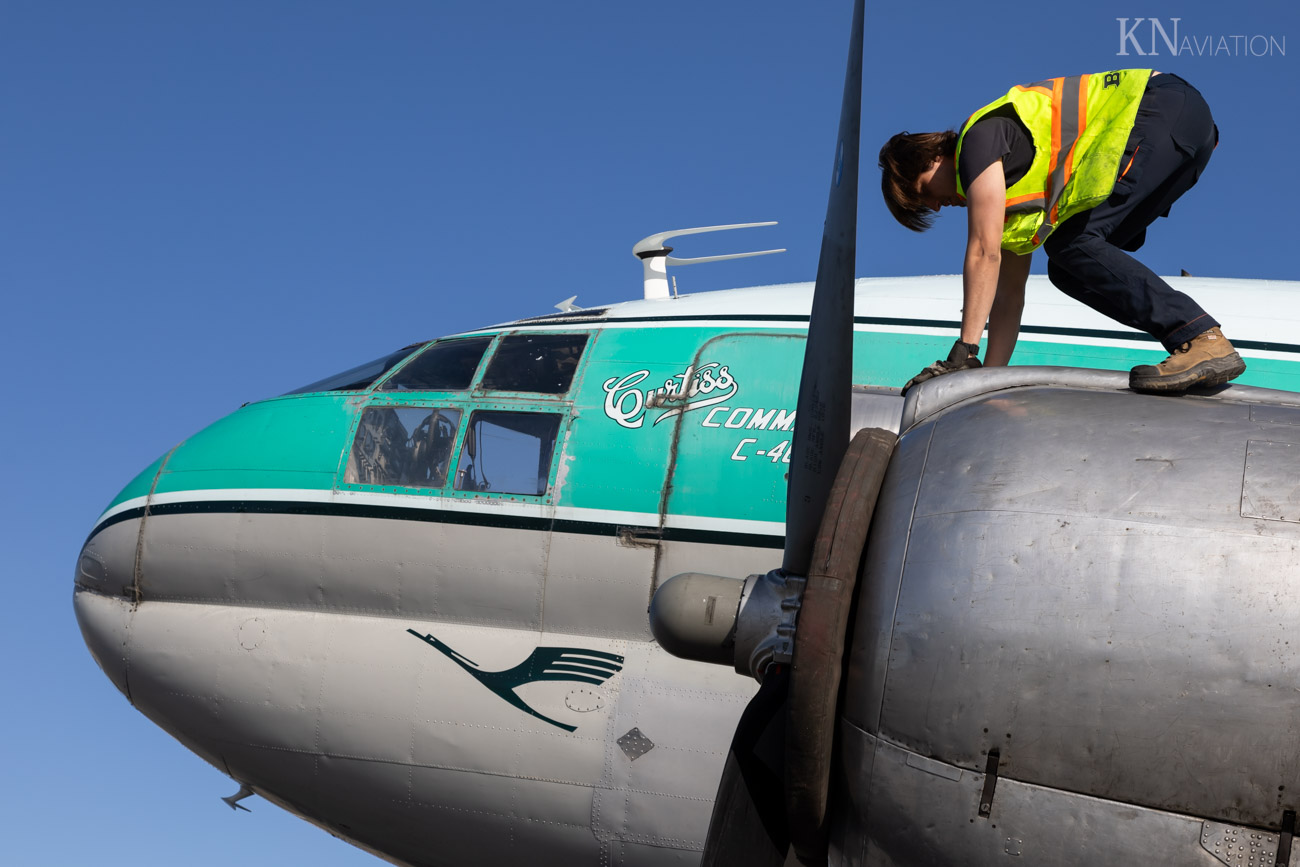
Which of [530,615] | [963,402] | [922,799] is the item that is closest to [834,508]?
[963,402]

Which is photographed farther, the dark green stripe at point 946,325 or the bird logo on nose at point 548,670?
the bird logo on nose at point 548,670

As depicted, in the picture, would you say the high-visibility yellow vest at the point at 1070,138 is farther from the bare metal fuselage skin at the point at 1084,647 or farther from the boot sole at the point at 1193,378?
the bare metal fuselage skin at the point at 1084,647

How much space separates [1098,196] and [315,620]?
20.8ft

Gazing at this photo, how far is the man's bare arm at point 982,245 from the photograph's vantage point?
5.25 meters

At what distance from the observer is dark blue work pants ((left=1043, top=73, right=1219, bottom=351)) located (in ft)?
17.2

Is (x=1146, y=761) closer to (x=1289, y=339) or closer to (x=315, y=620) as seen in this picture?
(x=1289, y=339)

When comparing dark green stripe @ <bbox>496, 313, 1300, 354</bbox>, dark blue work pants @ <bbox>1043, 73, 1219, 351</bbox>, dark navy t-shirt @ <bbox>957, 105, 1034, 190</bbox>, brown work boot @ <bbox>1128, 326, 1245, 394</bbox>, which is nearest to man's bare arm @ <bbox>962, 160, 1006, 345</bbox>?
dark navy t-shirt @ <bbox>957, 105, 1034, 190</bbox>

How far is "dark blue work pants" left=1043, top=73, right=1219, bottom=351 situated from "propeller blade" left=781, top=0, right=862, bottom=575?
2.96 ft

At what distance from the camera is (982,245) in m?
5.30

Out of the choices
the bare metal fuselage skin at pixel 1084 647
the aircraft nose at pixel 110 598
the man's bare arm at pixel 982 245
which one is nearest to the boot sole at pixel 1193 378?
the bare metal fuselage skin at pixel 1084 647

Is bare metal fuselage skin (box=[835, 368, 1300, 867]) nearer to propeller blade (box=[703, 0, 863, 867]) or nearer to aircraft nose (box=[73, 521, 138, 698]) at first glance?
propeller blade (box=[703, 0, 863, 867])

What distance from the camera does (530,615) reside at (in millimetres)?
8875

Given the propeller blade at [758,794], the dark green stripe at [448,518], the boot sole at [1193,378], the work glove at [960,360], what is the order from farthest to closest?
1. the dark green stripe at [448,518]
2. the work glove at [960,360]
3. the propeller blade at [758,794]
4. the boot sole at [1193,378]

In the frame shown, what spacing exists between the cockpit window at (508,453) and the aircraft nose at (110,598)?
2887mm
